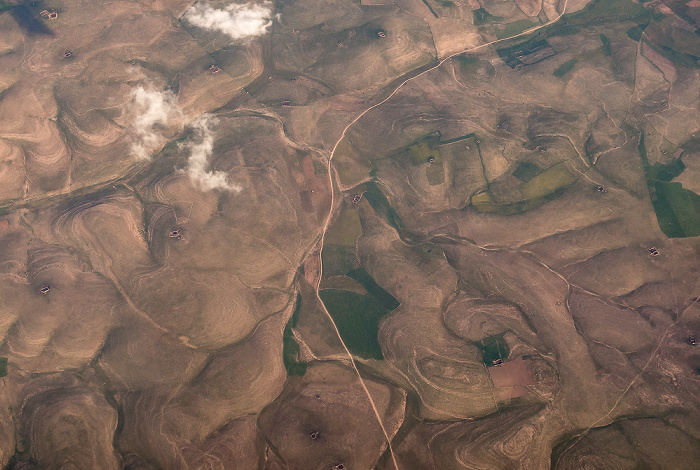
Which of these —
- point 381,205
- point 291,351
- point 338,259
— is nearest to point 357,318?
point 338,259

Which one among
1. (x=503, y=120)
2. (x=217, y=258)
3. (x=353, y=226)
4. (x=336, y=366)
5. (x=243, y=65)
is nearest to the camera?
(x=336, y=366)

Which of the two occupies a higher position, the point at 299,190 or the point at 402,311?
the point at 299,190

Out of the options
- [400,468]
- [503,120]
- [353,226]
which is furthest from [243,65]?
[400,468]

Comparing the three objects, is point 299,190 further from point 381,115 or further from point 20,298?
point 20,298

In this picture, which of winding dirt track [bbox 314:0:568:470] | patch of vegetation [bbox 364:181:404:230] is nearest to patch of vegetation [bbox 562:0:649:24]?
winding dirt track [bbox 314:0:568:470]

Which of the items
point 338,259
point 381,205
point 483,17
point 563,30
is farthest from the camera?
point 483,17

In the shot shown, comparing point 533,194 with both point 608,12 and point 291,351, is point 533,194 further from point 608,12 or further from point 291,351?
point 608,12
